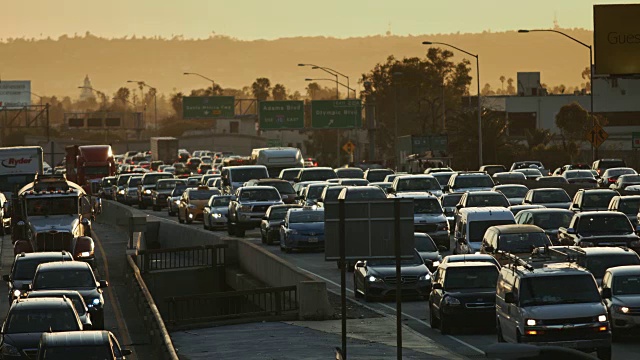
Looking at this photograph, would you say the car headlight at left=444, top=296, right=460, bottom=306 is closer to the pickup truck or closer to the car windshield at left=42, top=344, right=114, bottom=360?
the car windshield at left=42, top=344, right=114, bottom=360

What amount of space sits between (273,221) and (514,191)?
10308 mm

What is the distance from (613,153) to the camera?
113875 millimetres

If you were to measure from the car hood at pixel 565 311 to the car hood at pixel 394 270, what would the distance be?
10177 millimetres

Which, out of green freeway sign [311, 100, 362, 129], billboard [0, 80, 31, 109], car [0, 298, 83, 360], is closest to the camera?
car [0, 298, 83, 360]

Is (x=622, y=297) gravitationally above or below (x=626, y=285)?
below

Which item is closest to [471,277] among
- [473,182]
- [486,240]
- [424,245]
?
[486,240]

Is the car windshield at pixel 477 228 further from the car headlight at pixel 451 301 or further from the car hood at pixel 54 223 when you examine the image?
the car hood at pixel 54 223

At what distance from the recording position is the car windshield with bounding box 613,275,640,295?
27.0 metres

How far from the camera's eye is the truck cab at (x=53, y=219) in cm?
4603

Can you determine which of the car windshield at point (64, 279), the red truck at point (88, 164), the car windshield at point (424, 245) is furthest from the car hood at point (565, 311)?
the red truck at point (88, 164)

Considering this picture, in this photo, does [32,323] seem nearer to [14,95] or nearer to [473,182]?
[473,182]

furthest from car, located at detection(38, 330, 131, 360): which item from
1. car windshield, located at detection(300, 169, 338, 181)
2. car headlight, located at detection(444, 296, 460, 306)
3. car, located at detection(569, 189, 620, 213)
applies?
car windshield, located at detection(300, 169, 338, 181)

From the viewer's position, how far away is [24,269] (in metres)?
36.3

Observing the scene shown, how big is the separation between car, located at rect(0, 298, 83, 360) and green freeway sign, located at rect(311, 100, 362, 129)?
98828mm
